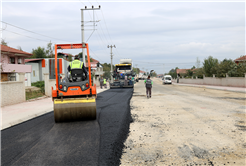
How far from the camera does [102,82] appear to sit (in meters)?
35.1

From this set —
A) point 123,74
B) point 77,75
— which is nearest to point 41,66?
point 123,74

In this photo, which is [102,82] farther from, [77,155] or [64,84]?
[77,155]

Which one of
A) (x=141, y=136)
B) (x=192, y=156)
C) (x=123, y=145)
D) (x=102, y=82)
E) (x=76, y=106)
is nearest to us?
(x=192, y=156)

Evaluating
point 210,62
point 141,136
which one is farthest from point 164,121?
point 210,62

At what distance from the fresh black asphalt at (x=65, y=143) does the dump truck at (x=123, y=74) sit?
2211 cm

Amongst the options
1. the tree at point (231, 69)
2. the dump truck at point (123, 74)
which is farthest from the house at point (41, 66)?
the tree at point (231, 69)

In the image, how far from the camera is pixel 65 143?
19.1 feet

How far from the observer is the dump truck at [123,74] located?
30.6 metres

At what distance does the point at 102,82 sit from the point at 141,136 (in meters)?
29.1

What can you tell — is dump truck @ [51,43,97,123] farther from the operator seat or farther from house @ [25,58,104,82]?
house @ [25,58,104,82]

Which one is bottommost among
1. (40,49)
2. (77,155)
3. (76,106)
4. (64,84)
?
(77,155)

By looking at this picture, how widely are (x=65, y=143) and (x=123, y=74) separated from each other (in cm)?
2593

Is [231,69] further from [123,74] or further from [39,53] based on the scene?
[39,53]

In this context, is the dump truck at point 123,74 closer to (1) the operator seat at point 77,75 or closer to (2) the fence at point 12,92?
(2) the fence at point 12,92
